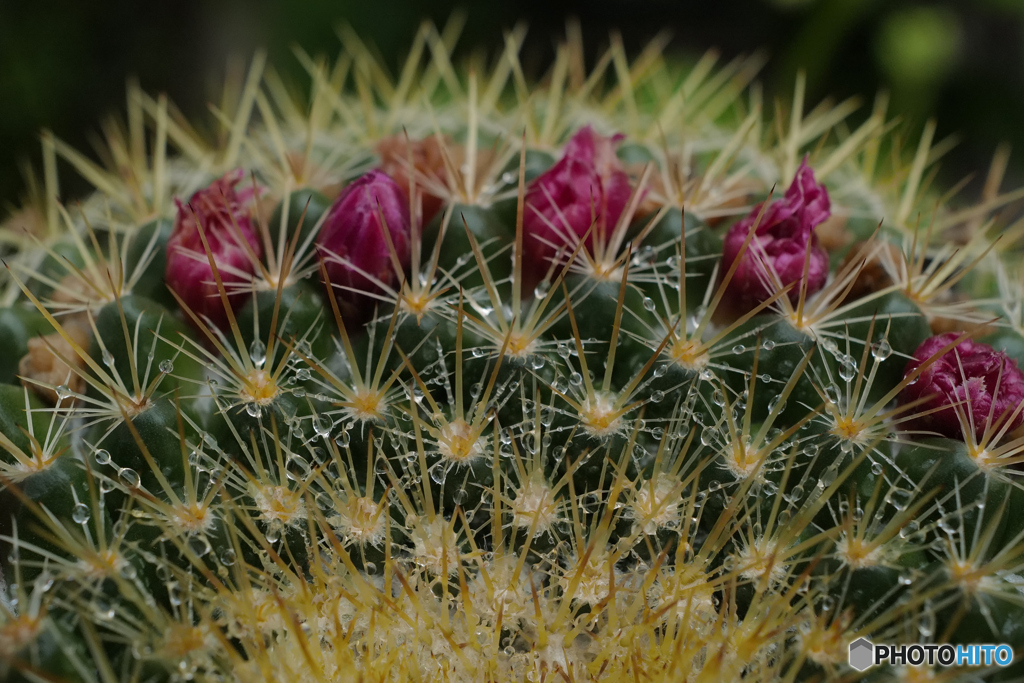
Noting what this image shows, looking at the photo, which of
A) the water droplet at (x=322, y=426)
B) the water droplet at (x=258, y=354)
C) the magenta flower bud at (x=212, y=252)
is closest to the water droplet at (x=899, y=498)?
the water droplet at (x=322, y=426)

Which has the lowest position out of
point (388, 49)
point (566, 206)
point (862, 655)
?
point (862, 655)

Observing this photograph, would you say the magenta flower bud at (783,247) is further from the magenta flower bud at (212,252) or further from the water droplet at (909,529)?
the magenta flower bud at (212,252)

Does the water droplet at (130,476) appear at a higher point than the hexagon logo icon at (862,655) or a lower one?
higher

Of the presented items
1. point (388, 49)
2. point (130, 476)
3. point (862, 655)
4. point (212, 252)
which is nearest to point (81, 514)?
point (130, 476)

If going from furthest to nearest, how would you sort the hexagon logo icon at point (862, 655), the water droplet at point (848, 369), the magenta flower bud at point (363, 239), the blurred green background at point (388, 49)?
the blurred green background at point (388, 49) < the magenta flower bud at point (363, 239) < the water droplet at point (848, 369) < the hexagon logo icon at point (862, 655)

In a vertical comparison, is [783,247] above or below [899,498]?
above

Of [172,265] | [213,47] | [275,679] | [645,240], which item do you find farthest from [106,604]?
[213,47]

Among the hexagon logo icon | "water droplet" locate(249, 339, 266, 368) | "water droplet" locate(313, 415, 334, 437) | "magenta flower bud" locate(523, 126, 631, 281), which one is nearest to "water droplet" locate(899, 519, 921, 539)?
the hexagon logo icon

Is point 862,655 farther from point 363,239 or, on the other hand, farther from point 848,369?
point 363,239
